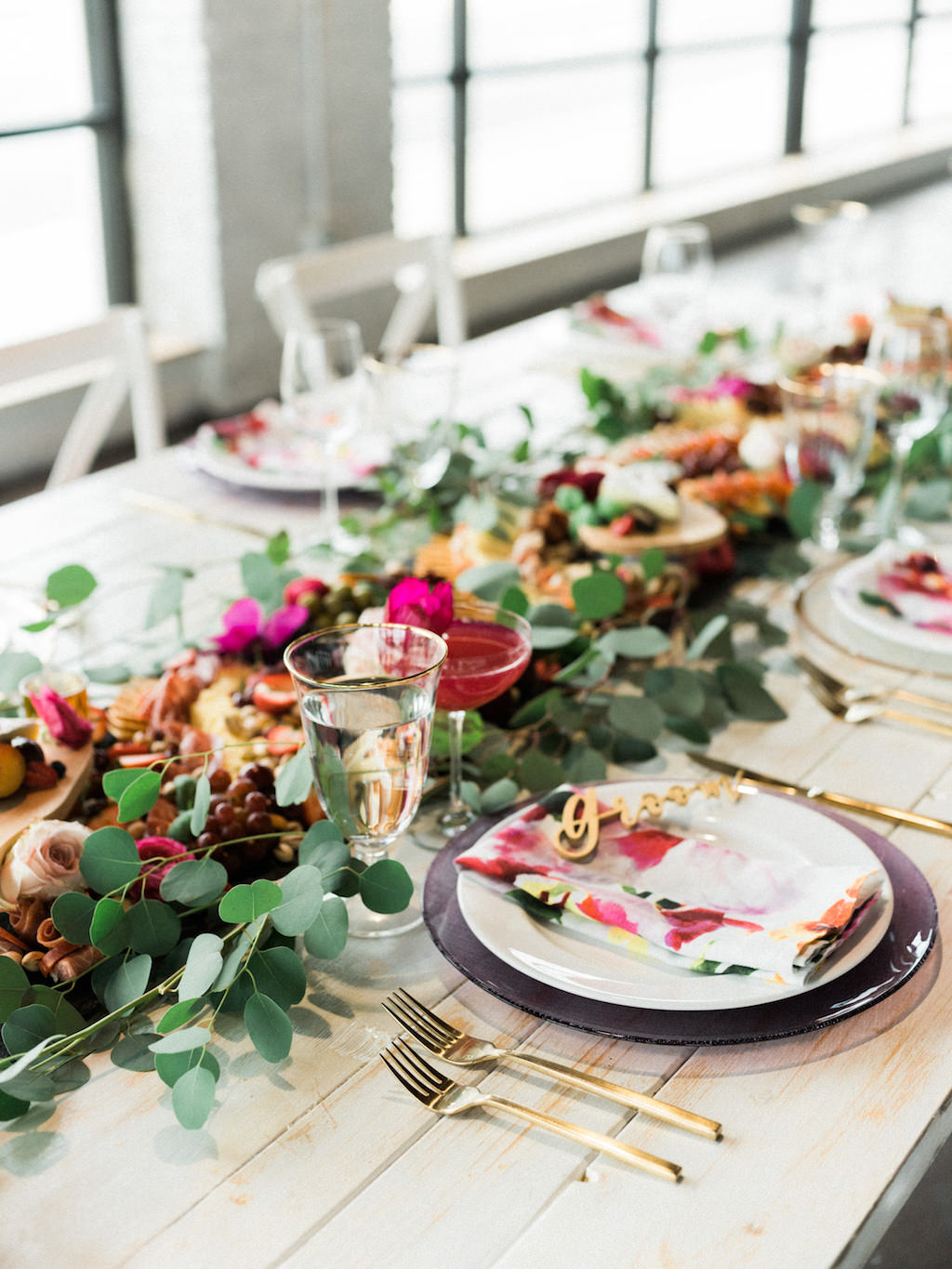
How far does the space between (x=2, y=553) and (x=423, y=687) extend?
0.87 meters

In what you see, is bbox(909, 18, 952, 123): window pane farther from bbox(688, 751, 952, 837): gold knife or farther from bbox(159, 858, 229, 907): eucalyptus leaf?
bbox(159, 858, 229, 907): eucalyptus leaf

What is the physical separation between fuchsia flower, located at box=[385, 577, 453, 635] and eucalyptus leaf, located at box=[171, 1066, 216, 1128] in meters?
0.31

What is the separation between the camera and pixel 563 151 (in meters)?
6.00

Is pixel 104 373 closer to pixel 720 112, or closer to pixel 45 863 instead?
Answer: pixel 45 863

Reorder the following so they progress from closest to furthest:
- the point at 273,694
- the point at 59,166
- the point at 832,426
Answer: the point at 273,694 → the point at 832,426 → the point at 59,166

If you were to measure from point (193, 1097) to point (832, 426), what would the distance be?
3.18 feet

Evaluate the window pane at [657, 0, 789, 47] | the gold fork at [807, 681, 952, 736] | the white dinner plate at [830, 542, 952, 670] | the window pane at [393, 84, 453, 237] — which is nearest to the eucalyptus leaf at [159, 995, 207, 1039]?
the gold fork at [807, 681, 952, 736]

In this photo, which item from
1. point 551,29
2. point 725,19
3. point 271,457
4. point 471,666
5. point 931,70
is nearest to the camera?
point 471,666

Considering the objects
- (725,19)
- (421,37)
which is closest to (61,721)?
(421,37)

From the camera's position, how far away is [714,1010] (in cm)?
72

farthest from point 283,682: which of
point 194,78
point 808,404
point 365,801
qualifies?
point 194,78

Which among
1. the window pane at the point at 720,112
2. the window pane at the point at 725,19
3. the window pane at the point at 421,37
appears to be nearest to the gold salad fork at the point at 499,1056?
the window pane at the point at 421,37

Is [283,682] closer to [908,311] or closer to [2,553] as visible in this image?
Answer: [2,553]

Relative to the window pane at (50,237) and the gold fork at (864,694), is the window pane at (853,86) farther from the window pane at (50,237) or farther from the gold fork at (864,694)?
the gold fork at (864,694)
